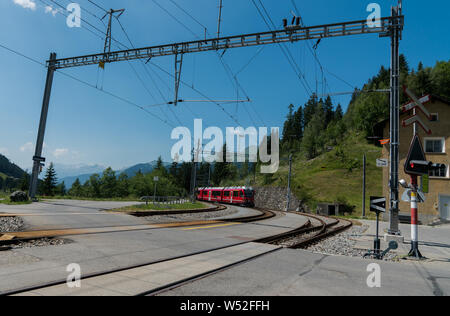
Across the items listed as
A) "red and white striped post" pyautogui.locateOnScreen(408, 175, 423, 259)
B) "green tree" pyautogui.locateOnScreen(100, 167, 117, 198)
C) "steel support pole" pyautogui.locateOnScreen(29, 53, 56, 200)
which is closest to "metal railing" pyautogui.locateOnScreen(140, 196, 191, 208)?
"steel support pole" pyautogui.locateOnScreen(29, 53, 56, 200)

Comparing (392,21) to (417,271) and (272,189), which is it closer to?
(417,271)

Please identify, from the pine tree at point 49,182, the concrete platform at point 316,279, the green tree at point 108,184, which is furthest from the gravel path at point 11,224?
the pine tree at point 49,182

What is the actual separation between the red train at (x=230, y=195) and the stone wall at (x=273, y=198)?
15103 millimetres

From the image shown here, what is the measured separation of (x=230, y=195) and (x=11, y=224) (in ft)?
118

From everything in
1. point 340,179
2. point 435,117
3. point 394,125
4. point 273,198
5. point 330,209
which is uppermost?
point 435,117

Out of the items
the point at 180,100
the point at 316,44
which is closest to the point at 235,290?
the point at 180,100

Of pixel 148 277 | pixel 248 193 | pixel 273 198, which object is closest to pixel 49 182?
pixel 273 198

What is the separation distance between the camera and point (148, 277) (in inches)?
215

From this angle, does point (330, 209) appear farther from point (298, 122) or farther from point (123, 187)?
point (298, 122)

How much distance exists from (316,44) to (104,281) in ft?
50.6

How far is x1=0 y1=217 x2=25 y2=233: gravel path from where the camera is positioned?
9697 millimetres

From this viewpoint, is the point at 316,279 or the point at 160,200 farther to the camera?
the point at 160,200

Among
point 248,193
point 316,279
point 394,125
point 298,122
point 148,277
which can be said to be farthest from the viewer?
point 298,122

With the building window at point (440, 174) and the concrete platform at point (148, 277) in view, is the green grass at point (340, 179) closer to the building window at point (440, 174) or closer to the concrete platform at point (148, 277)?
the building window at point (440, 174)
